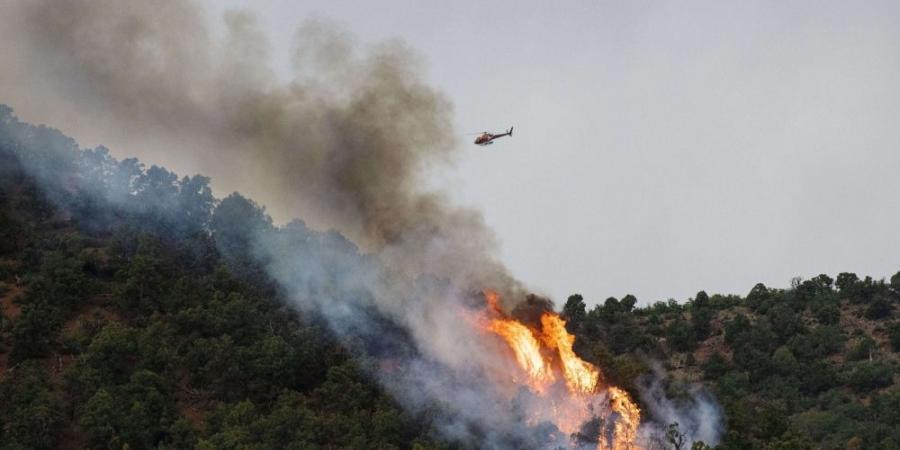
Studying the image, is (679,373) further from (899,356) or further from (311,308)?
(311,308)

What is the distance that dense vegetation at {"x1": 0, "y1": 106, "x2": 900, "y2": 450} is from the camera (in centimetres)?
9525

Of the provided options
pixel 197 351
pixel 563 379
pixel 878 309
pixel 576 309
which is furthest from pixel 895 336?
pixel 197 351

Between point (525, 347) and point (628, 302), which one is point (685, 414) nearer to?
point (525, 347)

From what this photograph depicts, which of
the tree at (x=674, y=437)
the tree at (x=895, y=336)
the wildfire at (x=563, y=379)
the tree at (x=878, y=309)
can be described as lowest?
the tree at (x=674, y=437)

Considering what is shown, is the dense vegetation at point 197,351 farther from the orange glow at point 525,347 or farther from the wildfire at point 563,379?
the orange glow at point 525,347

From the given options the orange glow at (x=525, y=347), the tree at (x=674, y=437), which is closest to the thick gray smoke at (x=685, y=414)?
the tree at (x=674, y=437)

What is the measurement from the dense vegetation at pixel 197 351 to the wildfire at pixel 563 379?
14.8ft

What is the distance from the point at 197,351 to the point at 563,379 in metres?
27.2

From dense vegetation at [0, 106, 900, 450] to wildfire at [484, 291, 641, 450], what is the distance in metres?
4.53

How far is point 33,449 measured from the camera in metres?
90.2

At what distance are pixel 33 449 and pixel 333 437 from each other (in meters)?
20.2

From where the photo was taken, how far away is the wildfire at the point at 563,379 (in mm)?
98312

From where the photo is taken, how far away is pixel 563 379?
101750 mm

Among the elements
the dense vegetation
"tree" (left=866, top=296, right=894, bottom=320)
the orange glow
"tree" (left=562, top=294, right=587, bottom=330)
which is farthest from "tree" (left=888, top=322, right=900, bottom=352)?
the orange glow
